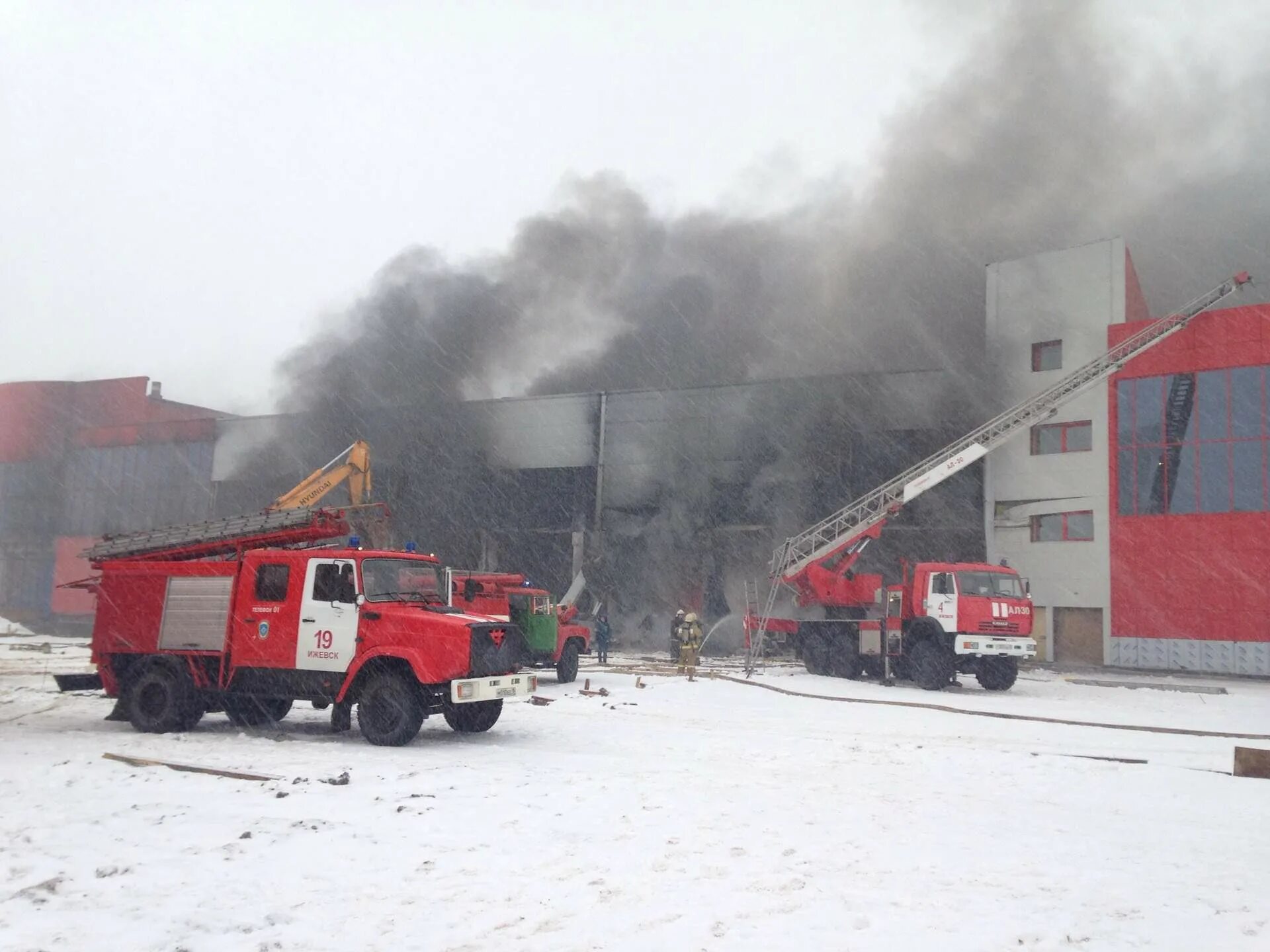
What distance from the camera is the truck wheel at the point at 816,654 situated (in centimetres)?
2222

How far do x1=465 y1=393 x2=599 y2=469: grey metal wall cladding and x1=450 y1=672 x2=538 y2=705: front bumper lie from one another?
27.5 meters

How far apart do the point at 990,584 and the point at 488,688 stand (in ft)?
41.4

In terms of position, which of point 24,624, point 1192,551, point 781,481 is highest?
point 781,481

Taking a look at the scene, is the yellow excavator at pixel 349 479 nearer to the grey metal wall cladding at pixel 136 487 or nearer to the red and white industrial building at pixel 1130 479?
the red and white industrial building at pixel 1130 479

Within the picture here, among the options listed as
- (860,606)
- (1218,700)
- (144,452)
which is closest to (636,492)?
(860,606)

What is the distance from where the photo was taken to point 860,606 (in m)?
22.9

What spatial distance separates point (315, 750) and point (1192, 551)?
26884mm

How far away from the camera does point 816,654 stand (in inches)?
882

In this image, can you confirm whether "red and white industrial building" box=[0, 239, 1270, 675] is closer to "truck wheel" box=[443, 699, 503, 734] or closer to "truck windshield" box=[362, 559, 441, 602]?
"truck wheel" box=[443, 699, 503, 734]

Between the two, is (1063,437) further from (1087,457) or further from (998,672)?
(998,672)

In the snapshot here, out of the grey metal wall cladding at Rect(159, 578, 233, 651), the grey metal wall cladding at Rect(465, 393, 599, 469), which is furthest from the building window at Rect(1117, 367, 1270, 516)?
the grey metal wall cladding at Rect(159, 578, 233, 651)

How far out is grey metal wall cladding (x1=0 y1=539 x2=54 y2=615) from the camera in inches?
1889

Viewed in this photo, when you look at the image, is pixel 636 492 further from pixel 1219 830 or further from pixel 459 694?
pixel 1219 830

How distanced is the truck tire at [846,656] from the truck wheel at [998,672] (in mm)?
2650
